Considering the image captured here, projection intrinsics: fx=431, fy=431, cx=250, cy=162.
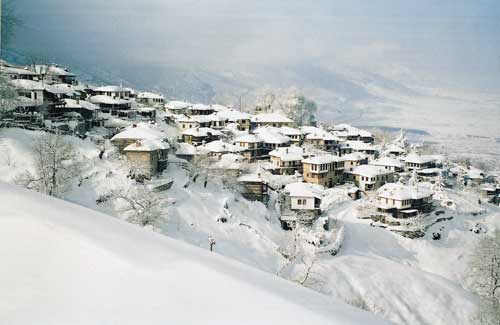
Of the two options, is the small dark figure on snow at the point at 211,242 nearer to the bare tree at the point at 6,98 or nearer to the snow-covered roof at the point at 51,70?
the bare tree at the point at 6,98

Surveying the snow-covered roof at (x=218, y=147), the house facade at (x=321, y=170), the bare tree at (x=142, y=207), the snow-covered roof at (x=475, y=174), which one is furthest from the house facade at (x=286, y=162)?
the snow-covered roof at (x=475, y=174)

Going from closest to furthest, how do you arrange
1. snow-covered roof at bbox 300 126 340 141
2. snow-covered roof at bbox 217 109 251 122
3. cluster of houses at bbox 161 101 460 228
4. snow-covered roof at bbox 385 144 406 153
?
cluster of houses at bbox 161 101 460 228 → snow-covered roof at bbox 300 126 340 141 → snow-covered roof at bbox 217 109 251 122 → snow-covered roof at bbox 385 144 406 153

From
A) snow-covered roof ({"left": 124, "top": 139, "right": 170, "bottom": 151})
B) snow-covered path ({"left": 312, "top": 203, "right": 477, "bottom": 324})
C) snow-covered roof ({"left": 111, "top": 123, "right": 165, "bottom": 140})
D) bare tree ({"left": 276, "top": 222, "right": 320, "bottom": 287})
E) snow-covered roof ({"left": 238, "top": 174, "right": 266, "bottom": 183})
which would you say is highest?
snow-covered roof ({"left": 111, "top": 123, "right": 165, "bottom": 140})

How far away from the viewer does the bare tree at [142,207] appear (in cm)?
869

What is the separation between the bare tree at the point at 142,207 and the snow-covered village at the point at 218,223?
0.16 ft

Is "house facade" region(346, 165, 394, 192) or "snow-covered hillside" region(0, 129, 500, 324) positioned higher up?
"house facade" region(346, 165, 394, 192)

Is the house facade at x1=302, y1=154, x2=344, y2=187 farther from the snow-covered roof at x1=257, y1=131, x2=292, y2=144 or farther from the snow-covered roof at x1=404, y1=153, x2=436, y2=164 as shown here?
the snow-covered roof at x1=404, y1=153, x2=436, y2=164

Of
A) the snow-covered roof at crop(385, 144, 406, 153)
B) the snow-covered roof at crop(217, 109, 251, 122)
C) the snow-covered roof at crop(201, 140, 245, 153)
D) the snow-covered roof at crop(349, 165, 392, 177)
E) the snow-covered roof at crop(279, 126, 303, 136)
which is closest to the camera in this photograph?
the snow-covered roof at crop(201, 140, 245, 153)

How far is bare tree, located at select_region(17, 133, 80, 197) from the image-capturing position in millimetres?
8423

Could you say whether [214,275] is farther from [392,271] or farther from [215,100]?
[215,100]

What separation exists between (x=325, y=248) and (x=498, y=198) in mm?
12890

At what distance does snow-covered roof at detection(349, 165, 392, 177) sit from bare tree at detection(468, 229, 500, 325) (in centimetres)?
644

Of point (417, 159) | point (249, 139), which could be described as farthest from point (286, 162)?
point (417, 159)

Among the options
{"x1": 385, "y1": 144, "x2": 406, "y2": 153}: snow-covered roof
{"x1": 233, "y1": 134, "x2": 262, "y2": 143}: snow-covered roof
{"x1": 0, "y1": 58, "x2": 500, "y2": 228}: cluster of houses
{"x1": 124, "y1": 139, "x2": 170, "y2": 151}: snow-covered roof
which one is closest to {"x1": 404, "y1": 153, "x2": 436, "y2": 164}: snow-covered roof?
{"x1": 0, "y1": 58, "x2": 500, "y2": 228}: cluster of houses
